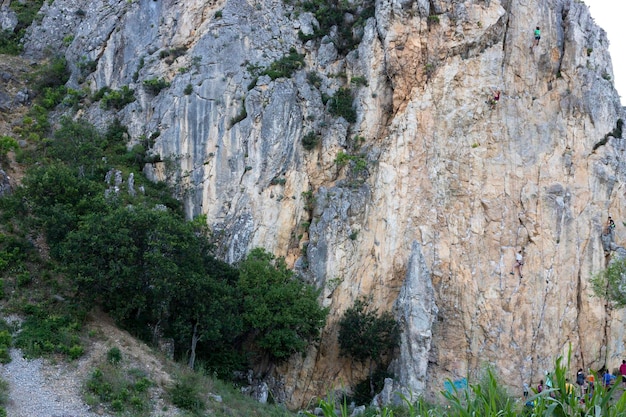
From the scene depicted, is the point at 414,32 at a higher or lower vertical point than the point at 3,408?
higher

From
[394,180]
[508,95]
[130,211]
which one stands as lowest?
[130,211]

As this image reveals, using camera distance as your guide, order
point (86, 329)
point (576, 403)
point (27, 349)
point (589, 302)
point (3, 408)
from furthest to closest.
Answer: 1. point (589, 302)
2. point (86, 329)
3. point (27, 349)
4. point (3, 408)
5. point (576, 403)

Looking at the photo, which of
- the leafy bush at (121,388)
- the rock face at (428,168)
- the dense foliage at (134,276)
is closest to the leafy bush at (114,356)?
the leafy bush at (121,388)

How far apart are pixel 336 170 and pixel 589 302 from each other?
622 inches

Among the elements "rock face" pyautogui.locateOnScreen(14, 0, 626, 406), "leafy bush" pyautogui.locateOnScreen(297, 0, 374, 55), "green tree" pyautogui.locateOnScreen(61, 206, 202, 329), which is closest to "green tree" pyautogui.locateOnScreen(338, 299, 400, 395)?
"rock face" pyautogui.locateOnScreen(14, 0, 626, 406)

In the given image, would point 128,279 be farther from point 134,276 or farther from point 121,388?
point 121,388

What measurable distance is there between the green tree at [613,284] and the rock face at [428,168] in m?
1.64

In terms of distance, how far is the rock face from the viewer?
103ft

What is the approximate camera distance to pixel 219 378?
89.7 ft

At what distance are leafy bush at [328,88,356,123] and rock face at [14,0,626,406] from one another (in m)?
0.39

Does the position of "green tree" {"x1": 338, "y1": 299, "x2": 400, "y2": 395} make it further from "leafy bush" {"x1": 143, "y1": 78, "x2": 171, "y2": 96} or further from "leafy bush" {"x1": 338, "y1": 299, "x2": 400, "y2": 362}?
"leafy bush" {"x1": 143, "y1": 78, "x2": 171, "y2": 96}

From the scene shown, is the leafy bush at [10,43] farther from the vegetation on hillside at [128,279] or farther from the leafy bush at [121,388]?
the leafy bush at [121,388]

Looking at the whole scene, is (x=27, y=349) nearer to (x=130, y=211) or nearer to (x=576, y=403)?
(x=130, y=211)

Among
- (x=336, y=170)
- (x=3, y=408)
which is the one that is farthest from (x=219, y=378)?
(x=336, y=170)
